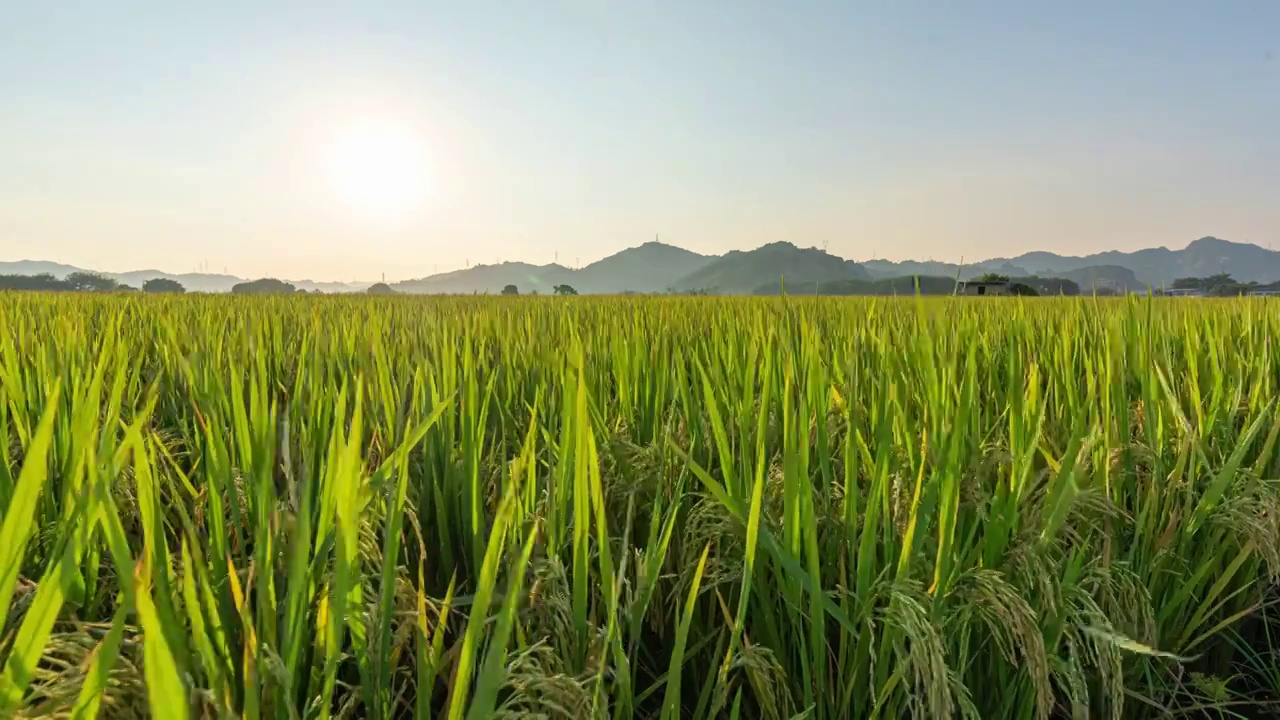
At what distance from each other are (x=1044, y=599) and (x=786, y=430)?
0.40 metres

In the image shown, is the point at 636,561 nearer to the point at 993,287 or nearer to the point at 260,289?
the point at 993,287

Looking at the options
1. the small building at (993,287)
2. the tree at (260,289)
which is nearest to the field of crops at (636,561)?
the small building at (993,287)

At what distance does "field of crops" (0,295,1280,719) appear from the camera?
536 mm

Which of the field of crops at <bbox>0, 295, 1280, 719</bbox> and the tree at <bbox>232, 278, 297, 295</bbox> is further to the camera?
the tree at <bbox>232, 278, 297, 295</bbox>

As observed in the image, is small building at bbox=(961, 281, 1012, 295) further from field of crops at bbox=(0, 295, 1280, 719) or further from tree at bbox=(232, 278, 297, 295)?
tree at bbox=(232, 278, 297, 295)

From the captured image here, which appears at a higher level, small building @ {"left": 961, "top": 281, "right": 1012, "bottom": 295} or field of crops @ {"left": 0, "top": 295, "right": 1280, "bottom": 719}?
small building @ {"left": 961, "top": 281, "right": 1012, "bottom": 295}

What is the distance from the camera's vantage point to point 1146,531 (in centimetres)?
107

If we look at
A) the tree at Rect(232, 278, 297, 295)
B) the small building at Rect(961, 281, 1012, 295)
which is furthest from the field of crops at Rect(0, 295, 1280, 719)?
the tree at Rect(232, 278, 297, 295)

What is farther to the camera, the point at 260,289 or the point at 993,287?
the point at 260,289

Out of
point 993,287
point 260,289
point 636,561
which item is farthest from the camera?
point 260,289

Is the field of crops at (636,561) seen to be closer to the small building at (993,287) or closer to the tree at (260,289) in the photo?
the small building at (993,287)

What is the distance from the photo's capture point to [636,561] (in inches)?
32.7

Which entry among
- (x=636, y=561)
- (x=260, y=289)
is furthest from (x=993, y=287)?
(x=260, y=289)

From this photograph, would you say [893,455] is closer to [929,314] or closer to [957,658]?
[957,658]
